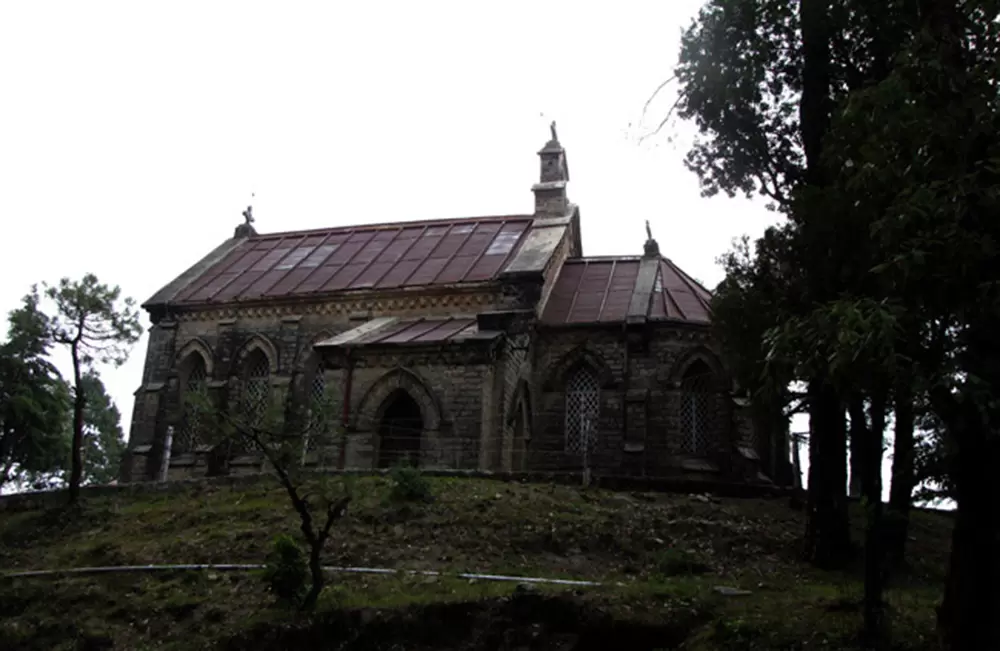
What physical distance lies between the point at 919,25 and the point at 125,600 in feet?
43.6

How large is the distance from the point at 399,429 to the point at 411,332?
8.84ft

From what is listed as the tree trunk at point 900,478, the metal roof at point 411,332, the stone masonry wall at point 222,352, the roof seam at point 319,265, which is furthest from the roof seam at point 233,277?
the tree trunk at point 900,478

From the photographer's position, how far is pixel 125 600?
47.3ft

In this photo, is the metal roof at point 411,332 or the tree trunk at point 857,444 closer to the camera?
the tree trunk at point 857,444

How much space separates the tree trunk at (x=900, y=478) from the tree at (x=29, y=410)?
2545 centimetres

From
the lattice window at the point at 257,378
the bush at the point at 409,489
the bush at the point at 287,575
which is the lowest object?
the bush at the point at 287,575

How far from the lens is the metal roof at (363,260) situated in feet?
94.1

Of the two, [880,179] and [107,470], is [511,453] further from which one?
[107,470]

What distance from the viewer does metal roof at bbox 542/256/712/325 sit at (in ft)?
86.7

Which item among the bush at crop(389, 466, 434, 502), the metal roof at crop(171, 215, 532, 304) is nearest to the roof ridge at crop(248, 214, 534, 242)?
the metal roof at crop(171, 215, 532, 304)

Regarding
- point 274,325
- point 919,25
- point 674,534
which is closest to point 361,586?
point 674,534

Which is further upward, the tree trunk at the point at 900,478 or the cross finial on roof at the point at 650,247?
the cross finial on roof at the point at 650,247

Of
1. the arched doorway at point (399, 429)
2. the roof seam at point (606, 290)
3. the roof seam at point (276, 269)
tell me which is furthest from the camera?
the roof seam at point (276, 269)

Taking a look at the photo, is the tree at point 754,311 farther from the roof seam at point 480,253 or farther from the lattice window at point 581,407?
the roof seam at point 480,253
